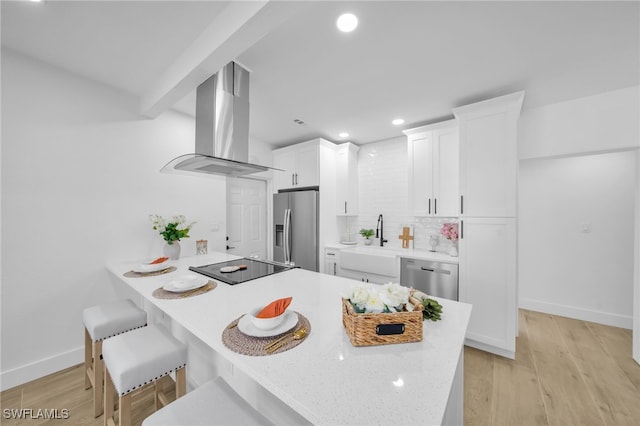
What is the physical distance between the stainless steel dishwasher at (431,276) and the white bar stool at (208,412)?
2.29 m

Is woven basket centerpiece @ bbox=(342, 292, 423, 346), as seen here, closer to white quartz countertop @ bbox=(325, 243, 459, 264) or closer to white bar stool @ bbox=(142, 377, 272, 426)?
white bar stool @ bbox=(142, 377, 272, 426)

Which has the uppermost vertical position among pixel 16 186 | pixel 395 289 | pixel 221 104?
pixel 221 104

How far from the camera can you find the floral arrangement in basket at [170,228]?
7.91ft

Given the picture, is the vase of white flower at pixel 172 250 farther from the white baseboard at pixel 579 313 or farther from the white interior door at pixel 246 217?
the white baseboard at pixel 579 313

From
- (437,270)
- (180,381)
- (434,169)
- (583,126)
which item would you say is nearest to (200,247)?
(180,381)

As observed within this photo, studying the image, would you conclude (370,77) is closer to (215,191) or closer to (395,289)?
(395,289)

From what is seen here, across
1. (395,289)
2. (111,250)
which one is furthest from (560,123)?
(111,250)

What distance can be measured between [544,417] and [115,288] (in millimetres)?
3643

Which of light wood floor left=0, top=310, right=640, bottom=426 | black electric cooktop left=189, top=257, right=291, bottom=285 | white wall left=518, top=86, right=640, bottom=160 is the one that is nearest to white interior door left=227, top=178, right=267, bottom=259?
black electric cooktop left=189, top=257, right=291, bottom=285

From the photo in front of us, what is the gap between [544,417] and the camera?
1.60 meters

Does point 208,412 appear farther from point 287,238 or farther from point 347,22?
point 287,238

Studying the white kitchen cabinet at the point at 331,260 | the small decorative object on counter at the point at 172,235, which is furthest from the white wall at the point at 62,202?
the white kitchen cabinet at the point at 331,260

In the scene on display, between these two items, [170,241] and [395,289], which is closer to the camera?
[395,289]

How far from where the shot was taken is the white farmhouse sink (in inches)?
115
